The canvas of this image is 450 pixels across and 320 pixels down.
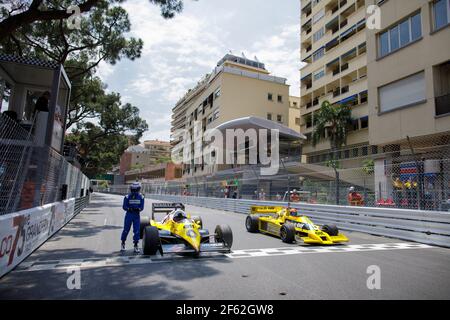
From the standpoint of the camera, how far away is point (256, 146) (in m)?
36.2

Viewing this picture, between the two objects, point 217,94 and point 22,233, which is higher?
point 217,94

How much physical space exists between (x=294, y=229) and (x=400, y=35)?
16.7 meters

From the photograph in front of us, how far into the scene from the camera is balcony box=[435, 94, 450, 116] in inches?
647

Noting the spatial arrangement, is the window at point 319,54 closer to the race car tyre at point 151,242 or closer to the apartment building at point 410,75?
the apartment building at point 410,75

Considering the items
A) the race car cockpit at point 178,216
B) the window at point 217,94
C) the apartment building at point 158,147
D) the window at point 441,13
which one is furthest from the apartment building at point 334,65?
the apartment building at point 158,147

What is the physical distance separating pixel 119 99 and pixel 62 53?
1402cm

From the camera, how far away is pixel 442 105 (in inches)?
656

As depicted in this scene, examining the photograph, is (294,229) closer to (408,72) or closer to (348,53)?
(408,72)

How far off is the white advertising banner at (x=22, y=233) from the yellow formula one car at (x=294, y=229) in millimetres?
5653

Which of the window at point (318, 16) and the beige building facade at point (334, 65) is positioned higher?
the window at point (318, 16)

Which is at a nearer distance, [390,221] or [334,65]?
[390,221]

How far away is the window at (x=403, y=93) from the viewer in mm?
17834

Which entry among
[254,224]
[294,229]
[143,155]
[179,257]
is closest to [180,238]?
[179,257]

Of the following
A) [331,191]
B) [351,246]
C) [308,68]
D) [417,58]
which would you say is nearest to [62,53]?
[331,191]
